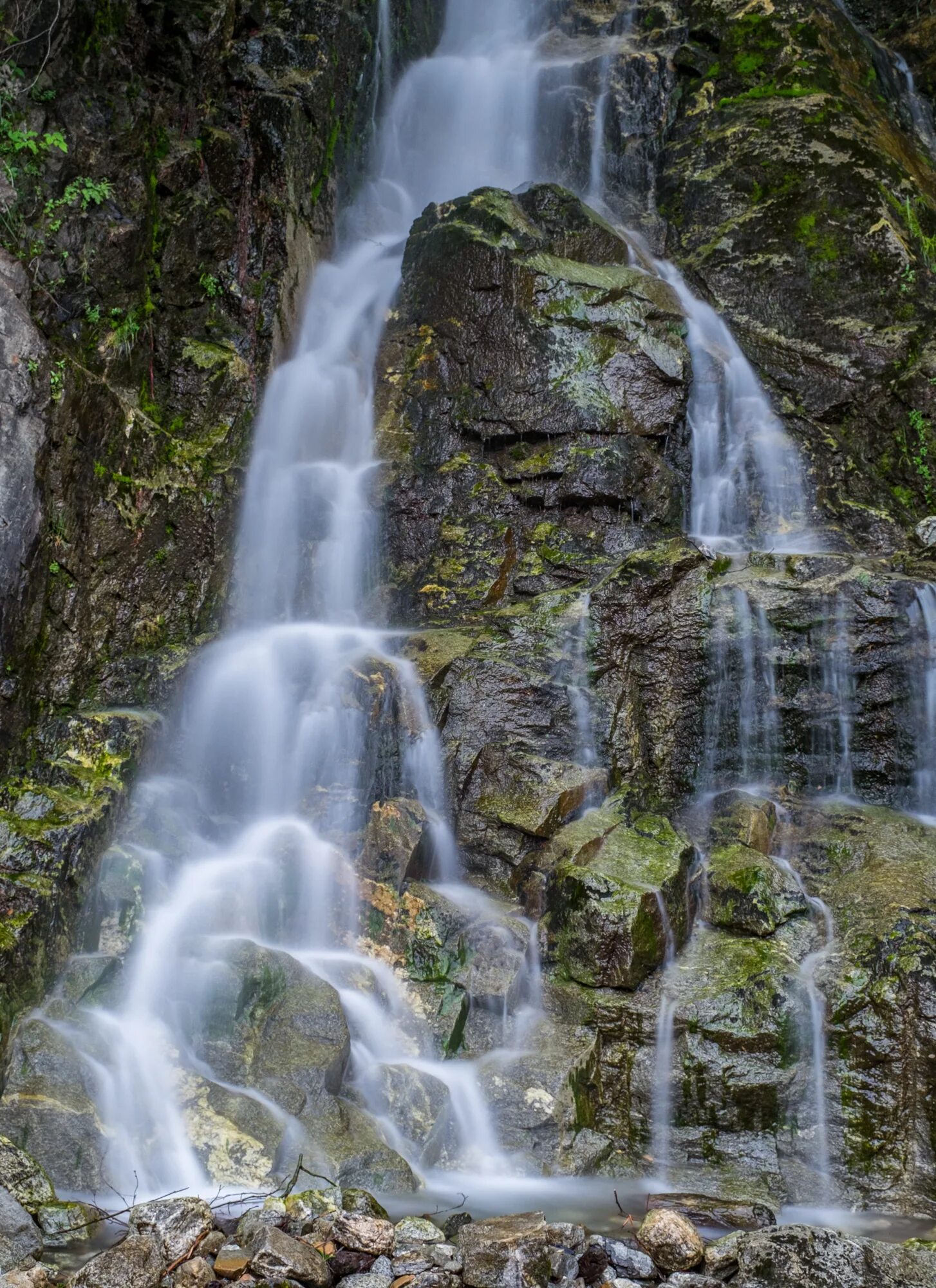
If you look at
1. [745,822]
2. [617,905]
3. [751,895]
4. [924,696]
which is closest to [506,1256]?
[617,905]

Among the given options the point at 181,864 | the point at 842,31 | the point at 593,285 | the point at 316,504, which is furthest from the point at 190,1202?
the point at 842,31

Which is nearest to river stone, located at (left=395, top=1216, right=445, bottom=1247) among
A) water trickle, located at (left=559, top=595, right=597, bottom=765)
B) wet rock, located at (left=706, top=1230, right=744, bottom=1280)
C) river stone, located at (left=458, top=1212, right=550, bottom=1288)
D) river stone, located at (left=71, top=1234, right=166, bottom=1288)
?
river stone, located at (left=458, top=1212, right=550, bottom=1288)

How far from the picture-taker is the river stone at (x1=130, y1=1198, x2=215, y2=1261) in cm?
422

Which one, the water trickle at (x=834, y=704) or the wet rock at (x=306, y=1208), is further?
the water trickle at (x=834, y=704)

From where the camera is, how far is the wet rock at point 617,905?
707 centimetres

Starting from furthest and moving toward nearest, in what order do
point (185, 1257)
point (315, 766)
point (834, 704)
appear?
point (834, 704) → point (315, 766) → point (185, 1257)

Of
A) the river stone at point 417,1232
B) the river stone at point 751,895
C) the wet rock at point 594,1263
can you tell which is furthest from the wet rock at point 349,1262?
the river stone at point 751,895

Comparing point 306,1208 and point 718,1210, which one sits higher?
point 306,1208

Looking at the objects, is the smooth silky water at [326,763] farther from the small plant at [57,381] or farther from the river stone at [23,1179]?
the small plant at [57,381]

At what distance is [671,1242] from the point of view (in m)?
4.49

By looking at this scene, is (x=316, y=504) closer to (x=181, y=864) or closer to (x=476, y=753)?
(x=476, y=753)

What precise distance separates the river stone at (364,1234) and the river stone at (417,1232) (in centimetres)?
10

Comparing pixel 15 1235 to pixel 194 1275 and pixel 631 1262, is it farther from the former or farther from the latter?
pixel 631 1262

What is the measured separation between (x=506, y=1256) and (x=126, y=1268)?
1568 mm
